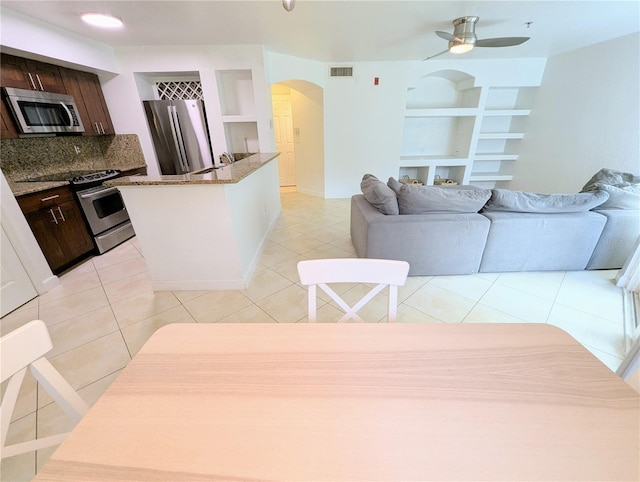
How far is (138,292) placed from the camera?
7.34ft

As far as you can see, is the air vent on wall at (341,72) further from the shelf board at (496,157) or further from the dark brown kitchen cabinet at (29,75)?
the dark brown kitchen cabinet at (29,75)

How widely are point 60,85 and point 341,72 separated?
3744mm

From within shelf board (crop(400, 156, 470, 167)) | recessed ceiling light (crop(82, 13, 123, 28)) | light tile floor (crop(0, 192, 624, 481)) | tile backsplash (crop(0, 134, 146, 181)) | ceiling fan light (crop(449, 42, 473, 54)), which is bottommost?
light tile floor (crop(0, 192, 624, 481))

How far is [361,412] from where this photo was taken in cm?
55

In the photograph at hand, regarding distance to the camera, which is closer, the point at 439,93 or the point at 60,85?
the point at 60,85

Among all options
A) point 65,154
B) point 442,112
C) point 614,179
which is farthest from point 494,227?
point 65,154

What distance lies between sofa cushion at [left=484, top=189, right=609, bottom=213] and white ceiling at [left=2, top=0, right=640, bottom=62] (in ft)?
5.99

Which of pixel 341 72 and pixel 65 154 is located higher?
pixel 341 72

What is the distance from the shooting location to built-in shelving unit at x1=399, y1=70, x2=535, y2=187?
4555 mm

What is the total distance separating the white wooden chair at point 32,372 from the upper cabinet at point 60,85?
3056mm

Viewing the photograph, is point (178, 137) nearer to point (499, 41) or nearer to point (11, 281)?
point (11, 281)

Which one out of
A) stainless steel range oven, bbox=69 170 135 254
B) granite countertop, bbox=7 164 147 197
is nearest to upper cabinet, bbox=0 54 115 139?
granite countertop, bbox=7 164 147 197

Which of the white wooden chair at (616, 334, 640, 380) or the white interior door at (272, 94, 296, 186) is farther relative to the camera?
the white interior door at (272, 94, 296, 186)

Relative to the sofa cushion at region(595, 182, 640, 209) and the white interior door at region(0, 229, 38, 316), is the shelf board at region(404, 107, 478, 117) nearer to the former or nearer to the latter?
the sofa cushion at region(595, 182, 640, 209)
